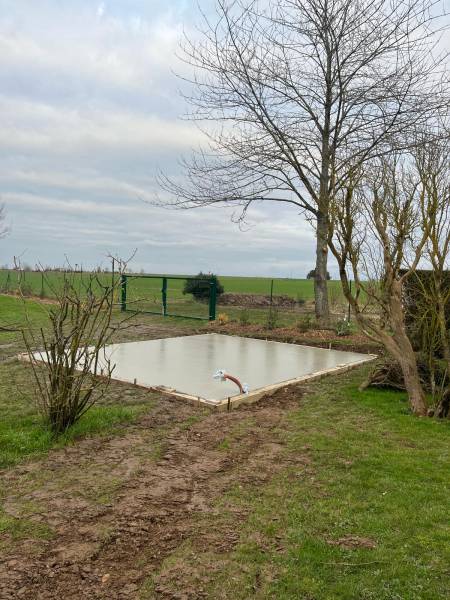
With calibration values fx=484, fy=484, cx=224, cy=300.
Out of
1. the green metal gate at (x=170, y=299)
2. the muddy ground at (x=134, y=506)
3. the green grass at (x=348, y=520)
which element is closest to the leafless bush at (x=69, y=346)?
the muddy ground at (x=134, y=506)

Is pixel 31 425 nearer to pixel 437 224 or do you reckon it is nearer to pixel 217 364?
pixel 217 364

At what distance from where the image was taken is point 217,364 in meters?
7.54

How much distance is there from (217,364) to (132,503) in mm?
4521

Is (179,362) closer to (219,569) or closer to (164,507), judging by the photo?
(164,507)

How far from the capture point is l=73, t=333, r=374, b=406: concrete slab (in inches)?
238

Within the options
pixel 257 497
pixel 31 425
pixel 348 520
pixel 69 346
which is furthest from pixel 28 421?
pixel 348 520

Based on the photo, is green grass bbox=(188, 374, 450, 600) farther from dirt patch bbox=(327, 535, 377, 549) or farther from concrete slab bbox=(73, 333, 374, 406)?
concrete slab bbox=(73, 333, 374, 406)

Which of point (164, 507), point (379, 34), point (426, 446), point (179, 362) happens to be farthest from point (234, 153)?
point (164, 507)

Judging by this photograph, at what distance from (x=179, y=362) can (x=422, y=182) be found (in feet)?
14.5

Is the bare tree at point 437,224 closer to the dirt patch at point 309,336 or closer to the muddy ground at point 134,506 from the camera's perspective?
the muddy ground at point 134,506

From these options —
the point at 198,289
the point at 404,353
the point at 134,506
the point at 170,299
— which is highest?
the point at 198,289

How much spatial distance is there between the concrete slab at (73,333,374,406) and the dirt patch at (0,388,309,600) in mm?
1185

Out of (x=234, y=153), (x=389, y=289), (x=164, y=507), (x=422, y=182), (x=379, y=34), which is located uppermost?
(x=379, y=34)

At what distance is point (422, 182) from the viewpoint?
5.04 meters
